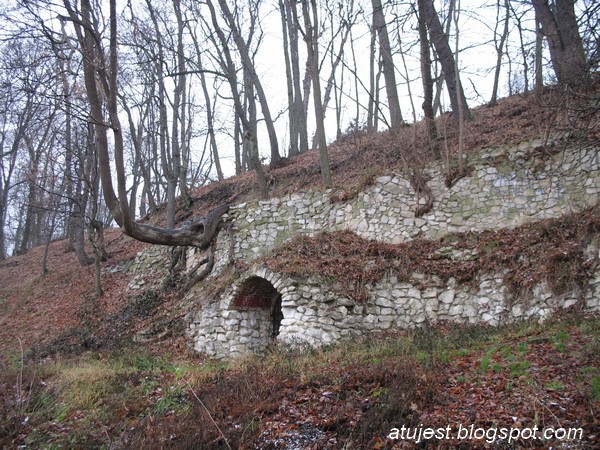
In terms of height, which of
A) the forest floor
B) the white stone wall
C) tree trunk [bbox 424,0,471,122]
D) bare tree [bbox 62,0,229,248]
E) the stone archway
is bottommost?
the forest floor

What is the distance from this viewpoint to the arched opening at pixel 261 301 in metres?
10.9

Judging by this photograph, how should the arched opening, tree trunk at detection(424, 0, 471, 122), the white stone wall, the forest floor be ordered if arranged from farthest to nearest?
tree trunk at detection(424, 0, 471, 122) → the arched opening → the white stone wall → the forest floor

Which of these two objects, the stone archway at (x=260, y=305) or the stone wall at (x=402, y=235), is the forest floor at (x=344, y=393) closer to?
the stone wall at (x=402, y=235)

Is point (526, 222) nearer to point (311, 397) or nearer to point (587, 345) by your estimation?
point (587, 345)

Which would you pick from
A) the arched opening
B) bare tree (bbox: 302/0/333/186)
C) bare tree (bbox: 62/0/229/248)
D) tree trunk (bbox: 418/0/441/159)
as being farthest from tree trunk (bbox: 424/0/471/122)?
bare tree (bbox: 62/0/229/248)

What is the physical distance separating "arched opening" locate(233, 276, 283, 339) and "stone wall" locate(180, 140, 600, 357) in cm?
6

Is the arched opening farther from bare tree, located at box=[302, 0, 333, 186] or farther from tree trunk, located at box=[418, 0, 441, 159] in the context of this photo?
tree trunk, located at box=[418, 0, 441, 159]

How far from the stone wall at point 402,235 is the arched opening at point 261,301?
0.06 m

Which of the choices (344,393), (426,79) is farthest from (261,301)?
(426,79)

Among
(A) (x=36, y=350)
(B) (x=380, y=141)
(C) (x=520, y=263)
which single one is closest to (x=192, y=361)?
(A) (x=36, y=350)

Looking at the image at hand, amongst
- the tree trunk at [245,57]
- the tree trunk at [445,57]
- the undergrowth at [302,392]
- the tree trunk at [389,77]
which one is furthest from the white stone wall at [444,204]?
the tree trunk at [245,57]

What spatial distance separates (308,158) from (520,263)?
35.2 feet

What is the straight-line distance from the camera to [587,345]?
5.70 m

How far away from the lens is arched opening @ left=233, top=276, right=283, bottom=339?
431 inches
